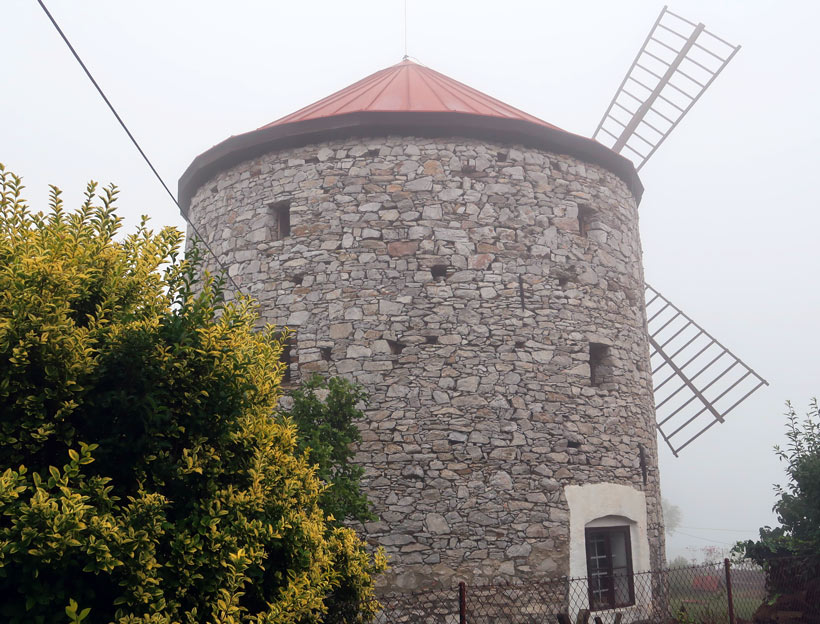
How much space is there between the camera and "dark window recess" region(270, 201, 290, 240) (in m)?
9.80

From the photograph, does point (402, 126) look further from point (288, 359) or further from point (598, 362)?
point (598, 362)

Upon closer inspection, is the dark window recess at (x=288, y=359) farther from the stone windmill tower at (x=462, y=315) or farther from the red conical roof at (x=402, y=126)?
the red conical roof at (x=402, y=126)

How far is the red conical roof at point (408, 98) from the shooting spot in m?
10.0

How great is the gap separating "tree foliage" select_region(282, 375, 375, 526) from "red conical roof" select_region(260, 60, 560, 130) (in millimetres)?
3601

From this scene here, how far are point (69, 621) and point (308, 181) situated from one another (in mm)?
6620

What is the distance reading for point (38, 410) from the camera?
413cm

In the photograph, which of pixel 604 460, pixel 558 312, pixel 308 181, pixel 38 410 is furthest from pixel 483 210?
pixel 38 410

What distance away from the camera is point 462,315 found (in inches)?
354

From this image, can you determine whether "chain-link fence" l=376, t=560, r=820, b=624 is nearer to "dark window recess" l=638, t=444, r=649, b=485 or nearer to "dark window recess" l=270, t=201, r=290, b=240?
"dark window recess" l=638, t=444, r=649, b=485

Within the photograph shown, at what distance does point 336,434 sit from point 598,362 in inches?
151

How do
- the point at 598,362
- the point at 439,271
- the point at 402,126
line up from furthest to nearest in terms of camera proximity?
the point at 598,362 < the point at 402,126 < the point at 439,271

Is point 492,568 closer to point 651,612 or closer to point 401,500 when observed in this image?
point 401,500

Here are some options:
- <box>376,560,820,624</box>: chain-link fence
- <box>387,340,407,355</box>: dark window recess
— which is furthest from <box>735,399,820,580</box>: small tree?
<box>387,340,407,355</box>: dark window recess

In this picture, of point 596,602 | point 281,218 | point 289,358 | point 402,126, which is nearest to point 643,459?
point 596,602
